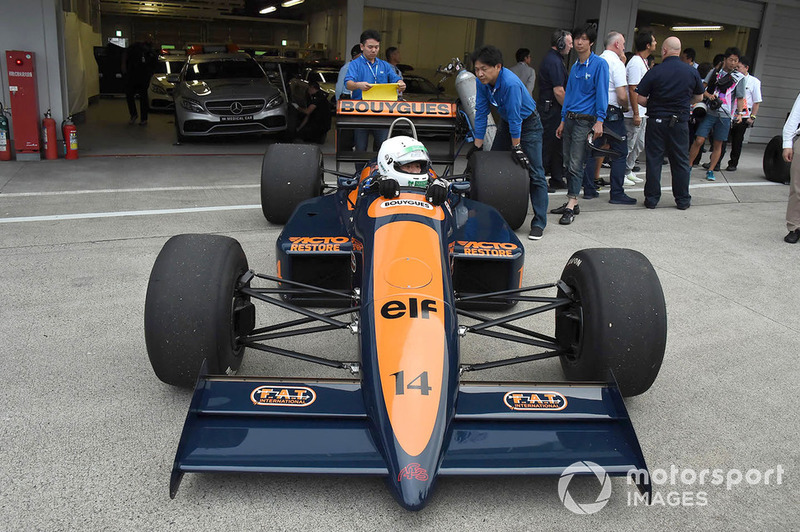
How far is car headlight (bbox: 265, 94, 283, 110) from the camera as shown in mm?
11250

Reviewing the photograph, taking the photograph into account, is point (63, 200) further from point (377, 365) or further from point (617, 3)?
point (617, 3)

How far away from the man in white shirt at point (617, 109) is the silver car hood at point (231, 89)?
5.86 m

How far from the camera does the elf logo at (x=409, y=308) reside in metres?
2.85

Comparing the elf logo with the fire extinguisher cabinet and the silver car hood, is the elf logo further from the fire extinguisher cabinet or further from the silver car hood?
the silver car hood

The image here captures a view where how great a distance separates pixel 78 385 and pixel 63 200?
4.34 meters

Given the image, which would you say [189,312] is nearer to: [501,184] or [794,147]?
[501,184]

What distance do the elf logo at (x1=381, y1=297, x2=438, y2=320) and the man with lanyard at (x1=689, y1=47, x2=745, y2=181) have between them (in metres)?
8.13

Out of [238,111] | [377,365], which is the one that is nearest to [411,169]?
[377,365]

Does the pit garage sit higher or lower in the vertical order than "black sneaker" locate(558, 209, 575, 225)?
lower

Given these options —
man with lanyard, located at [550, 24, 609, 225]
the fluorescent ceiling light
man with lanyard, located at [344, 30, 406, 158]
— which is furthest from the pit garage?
the fluorescent ceiling light

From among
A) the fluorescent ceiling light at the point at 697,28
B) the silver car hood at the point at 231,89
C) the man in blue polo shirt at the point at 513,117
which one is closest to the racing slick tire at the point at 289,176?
the man in blue polo shirt at the point at 513,117

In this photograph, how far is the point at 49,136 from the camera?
30.6 feet

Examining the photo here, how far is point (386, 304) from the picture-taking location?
291 cm

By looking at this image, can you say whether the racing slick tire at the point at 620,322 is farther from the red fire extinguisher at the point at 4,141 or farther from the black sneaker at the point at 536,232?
the red fire extinguisher at the point at 4,141
